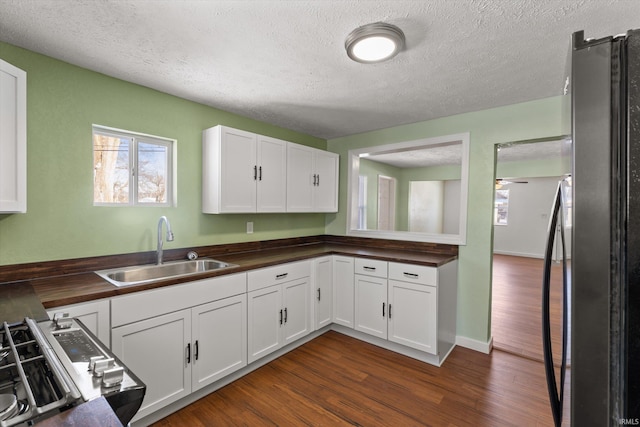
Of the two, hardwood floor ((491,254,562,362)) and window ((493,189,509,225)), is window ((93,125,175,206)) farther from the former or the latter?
window ((493,189,509,225))

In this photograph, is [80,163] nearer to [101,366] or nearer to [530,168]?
[101,366]

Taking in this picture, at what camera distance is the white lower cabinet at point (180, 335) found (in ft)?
5.49

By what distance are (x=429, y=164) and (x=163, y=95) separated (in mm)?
5780

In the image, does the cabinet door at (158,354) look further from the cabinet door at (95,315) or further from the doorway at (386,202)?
the doorway at (386,202)

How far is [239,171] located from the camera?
2654mm

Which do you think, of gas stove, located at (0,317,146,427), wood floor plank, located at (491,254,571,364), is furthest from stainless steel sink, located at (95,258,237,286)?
wood floor plank, located at (491,254,571,364)

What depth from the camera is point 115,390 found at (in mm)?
717

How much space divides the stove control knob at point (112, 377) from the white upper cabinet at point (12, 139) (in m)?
1.28

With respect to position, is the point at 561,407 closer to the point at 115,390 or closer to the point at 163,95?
the point at 115,390

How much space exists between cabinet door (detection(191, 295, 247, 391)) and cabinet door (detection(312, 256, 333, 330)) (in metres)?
0.87

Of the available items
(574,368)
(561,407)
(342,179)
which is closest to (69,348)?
(574,368)

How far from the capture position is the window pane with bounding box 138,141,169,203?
7.68ft

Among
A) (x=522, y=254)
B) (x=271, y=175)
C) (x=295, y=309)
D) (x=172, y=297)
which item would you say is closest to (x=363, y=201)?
(x=271, y=175)

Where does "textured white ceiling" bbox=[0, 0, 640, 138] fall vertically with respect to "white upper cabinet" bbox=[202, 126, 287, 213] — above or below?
above
